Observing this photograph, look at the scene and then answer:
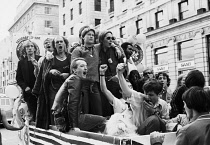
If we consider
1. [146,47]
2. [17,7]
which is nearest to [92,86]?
[146,47]

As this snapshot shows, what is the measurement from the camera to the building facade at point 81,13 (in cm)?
3534

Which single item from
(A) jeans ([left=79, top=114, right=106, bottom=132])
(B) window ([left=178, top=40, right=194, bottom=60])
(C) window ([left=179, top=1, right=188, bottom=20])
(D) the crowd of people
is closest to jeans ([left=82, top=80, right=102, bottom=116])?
(D) the crowd of people

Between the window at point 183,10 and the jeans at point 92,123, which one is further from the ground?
the window at point 183,10

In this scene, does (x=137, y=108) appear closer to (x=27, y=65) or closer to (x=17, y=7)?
(x=27, y=65)

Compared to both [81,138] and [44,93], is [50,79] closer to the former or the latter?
[44,93]

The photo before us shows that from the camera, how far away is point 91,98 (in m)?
4.19

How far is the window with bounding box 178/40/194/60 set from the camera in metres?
22.3

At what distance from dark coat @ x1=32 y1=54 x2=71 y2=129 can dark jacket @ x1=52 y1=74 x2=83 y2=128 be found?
844 mm

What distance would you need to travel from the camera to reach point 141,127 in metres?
3.11

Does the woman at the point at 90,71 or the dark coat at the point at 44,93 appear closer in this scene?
the woman at the point at 90,71

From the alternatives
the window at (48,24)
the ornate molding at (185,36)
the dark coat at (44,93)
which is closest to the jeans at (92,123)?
the dark coat at (44,93)

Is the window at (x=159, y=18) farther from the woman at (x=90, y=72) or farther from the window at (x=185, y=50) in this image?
the woman at (x=90, y=72)

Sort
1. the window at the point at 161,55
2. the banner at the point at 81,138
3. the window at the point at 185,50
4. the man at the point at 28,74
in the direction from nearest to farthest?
the banner at the point at 81,138 → the man at the point at 28,74 → the window at the point at 185,50 → the window at the point at 161,55

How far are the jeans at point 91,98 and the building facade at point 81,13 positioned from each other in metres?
29.8
